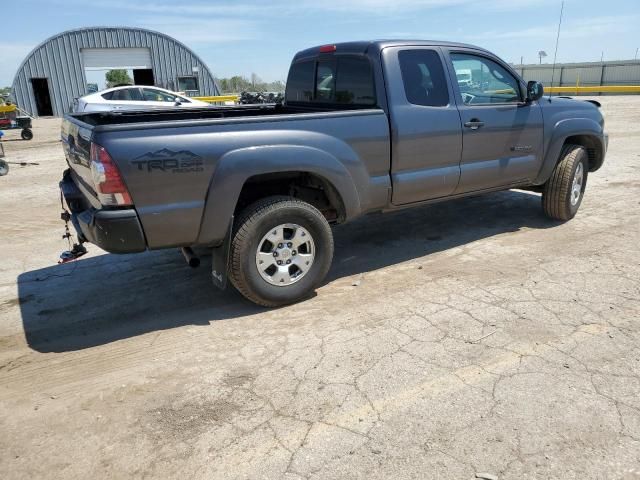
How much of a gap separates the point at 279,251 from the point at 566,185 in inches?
146

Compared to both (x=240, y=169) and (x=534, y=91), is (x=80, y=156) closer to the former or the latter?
(x=240, y=169)

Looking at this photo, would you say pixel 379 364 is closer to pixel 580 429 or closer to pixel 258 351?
pixel 258 351

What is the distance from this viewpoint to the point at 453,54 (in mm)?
4828

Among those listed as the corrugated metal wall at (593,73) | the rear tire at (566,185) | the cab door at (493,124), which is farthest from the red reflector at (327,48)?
the corrugated metal wall at (593,73)

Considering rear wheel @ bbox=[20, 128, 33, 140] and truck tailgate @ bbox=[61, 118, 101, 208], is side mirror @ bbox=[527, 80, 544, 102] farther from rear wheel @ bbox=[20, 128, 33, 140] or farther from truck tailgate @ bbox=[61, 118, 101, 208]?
rear wheel @ bbox=[20, 128, 33, 140]

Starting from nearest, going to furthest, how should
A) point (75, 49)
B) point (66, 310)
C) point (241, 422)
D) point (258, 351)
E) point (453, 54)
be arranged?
point (241, 422) → point (258, 351) → point (66, 310) → point (453, 54) → point (75, 49)

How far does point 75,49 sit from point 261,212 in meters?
33.1

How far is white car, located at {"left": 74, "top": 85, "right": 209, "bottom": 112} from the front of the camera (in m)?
15.2

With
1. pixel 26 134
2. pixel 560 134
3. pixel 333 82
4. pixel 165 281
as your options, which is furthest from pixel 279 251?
pixel 26 134

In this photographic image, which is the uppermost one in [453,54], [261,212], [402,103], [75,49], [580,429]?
[75,49]

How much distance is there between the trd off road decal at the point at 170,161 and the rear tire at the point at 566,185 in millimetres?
4265

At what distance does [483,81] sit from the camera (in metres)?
5.11

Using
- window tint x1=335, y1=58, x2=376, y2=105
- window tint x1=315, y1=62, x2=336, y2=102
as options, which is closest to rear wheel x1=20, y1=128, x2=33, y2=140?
window tint x1=315, y1=62, x2=336, y2=102

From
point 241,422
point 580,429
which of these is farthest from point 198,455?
point 580,429
